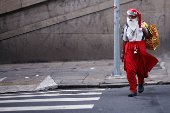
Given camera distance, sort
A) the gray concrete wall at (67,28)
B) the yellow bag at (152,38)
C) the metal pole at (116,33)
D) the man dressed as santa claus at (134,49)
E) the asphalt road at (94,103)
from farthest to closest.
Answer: the gray concrete wall at (67,28)
the metal pole at (116,33)
the yellow bag at (152,38)
the man dressed as santa claus at (134,49)
the asphalt road at (94,103)

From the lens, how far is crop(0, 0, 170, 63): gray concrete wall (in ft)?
46.7

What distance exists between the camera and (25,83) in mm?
10023

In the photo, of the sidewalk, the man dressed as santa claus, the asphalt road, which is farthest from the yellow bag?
the sidewalk

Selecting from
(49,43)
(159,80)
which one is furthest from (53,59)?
(159,80)

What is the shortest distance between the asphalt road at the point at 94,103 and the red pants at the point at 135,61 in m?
0.46

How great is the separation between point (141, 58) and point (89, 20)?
24.0 feet

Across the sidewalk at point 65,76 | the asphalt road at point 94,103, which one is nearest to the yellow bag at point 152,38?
the asphalt road at point 94,103

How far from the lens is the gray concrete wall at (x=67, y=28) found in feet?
46.7

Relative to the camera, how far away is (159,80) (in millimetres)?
9430

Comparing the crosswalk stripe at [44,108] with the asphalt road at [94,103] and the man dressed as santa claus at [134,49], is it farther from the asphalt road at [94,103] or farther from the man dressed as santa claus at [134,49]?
the man dressed as santa claus at [134,49]

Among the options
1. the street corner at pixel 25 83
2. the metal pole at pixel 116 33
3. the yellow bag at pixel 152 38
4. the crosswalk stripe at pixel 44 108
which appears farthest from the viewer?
the metal pole at pixel 116 33

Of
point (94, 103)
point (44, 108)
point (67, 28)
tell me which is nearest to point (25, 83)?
point (44, 108)

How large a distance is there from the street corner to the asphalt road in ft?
4.76

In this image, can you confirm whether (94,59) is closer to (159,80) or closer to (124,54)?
(159,80)
